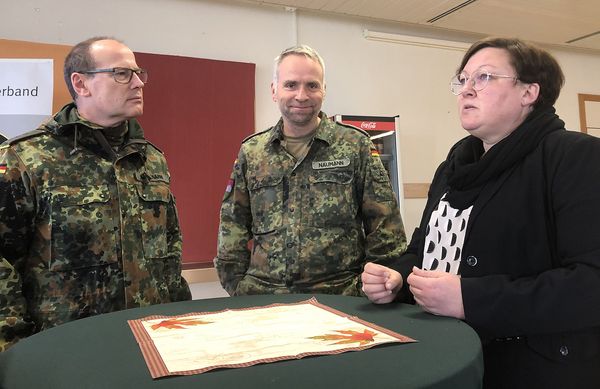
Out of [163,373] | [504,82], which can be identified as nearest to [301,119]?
[504,82]

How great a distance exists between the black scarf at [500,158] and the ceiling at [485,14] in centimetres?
274

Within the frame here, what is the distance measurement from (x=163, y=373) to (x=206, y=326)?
30 centimetres

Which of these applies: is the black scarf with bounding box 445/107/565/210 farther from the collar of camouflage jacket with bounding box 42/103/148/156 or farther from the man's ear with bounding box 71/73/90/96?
the man's ear with bounding box 71/73/90/96

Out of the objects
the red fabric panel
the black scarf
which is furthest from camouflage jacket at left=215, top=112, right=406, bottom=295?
the red fabric panel

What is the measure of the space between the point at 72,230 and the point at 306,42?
2889mm

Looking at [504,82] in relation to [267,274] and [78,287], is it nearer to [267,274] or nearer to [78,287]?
[267,274]

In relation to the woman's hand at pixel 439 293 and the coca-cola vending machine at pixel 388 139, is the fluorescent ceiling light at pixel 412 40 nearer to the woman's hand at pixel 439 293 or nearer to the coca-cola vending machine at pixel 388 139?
the coca-cola vending machine at pixel 388 139

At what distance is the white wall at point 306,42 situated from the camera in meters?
3.11

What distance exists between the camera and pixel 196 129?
3.39m

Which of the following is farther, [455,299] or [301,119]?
Result: [301,119]

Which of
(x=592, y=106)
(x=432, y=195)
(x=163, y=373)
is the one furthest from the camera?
(x=592, y=106)

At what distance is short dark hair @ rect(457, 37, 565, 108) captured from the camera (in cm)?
123

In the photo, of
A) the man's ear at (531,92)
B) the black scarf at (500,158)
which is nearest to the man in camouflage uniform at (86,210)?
the black scarf at (500,158)

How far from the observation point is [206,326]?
39.6 inches
